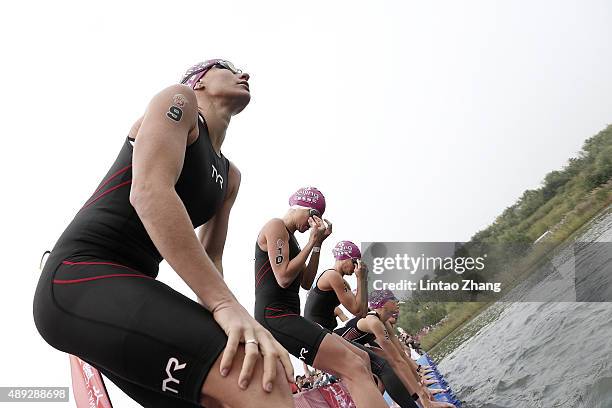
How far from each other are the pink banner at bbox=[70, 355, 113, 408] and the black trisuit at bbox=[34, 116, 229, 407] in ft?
1.82

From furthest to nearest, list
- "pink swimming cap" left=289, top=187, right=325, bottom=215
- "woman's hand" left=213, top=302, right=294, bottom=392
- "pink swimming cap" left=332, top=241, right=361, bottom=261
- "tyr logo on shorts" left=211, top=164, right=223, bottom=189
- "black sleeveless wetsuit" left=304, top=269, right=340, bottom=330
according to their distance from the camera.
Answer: "pink swimming cap" left=332, top=241, right=361, bottom=261 → "black sleeveless wetsuit" left=304, top=269, right=340, bottom=330 → "pink swimming cap" left=289, top=187, right=325, bottom=215 → "tyr logo on shorts" left=211, top=164, right=223, bottom=189 → "woman's hand" left=213, top=302, right=294, bottom=392

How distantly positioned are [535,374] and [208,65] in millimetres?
4611

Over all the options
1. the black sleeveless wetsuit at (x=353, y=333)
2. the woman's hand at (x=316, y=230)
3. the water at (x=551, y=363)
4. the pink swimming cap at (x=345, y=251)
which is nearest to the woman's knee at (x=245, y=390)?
the woman's hand at (x=316, y=230)

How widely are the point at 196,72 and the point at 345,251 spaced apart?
3.85m

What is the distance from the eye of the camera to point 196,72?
6.30 feet

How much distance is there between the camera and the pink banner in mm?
1977

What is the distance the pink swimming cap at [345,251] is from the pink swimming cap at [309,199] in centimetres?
122

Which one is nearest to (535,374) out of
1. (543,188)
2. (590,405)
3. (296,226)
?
(590,405)

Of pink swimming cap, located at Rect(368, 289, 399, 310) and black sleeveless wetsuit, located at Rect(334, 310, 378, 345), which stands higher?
pink swimming cap, located at Rect(368, 289, 399, 310)

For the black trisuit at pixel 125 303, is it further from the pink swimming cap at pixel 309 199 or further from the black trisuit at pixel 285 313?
the pink swimming cap at pixel 309 199

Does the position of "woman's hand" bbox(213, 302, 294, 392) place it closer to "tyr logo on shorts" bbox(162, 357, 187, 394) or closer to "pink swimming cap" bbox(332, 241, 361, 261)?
"tyr logo on shorts" bbox(162, 357, 187, 394)

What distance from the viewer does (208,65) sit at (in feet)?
6.30

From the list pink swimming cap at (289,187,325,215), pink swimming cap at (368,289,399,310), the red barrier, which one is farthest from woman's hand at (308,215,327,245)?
pink swimming cap at (368,289,399,310)

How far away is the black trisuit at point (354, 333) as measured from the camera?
4238mm
